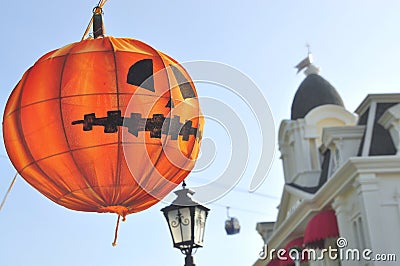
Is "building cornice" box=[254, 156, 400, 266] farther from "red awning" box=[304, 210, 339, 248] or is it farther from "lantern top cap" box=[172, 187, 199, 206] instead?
"lantern top cap" box=[172, 187, 199, 206]

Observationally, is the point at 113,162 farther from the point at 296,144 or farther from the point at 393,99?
the point at 296,144

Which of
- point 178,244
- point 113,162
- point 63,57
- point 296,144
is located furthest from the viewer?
point 296,144

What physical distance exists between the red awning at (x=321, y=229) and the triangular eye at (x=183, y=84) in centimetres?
1392

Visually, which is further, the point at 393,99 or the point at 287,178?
the point at 287,178

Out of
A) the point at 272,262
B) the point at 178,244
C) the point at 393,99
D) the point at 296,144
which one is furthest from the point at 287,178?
the point at 178,244

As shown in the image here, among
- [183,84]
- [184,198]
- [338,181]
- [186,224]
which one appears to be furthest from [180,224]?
[338,181]

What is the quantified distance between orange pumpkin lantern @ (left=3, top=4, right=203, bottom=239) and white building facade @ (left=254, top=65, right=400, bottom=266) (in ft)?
39.0

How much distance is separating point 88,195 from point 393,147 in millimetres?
14112

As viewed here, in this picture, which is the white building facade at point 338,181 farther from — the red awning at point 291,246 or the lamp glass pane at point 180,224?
the lamp glass pane at point 180,224

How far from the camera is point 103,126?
250 inches

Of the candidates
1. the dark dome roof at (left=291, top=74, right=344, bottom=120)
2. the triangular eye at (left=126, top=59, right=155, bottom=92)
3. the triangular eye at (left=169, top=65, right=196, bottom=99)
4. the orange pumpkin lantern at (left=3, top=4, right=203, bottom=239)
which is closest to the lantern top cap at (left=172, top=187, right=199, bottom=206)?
the orange pumpkin lantern at (left=3, top=4, right=203, bottom=239)

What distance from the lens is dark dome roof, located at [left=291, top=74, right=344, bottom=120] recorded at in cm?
2636

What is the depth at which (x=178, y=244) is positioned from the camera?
7.74 metres

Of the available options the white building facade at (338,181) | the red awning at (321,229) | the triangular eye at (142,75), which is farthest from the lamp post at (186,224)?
the red awning at (321,229)
